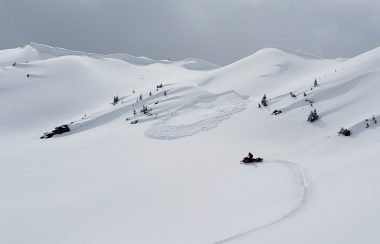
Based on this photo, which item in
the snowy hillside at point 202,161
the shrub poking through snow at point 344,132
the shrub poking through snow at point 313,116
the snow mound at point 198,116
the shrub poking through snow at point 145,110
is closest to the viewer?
the snowy hillside at point 202,161

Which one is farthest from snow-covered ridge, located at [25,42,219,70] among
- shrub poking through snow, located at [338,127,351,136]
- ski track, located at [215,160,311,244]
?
ski track, located at [215,160,311,244]

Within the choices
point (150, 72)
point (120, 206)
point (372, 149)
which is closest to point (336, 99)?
point (372, 149)

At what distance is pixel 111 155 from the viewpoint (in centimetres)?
2184

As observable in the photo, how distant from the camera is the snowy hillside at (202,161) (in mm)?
11727

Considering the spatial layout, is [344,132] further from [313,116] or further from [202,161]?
[202,161]

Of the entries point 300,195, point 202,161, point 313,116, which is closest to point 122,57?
point 313,116

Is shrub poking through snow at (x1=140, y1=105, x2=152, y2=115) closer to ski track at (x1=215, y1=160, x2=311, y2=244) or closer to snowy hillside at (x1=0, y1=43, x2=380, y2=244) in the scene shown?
snowy hillside at (x1=0, y1=43, x2=380, y2=244)

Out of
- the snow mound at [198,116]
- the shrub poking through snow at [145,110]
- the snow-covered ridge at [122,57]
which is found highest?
the snow-covered ridge at [122,57]

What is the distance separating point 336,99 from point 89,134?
15266 millimetres

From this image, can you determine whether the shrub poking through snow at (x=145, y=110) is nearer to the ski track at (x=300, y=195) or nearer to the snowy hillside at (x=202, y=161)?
the snowy hillside at (x=202, y=161)

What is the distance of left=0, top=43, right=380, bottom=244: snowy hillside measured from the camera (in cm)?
1173

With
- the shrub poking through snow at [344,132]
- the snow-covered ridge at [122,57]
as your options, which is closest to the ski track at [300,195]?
the shrub poking through snow at [344,132]

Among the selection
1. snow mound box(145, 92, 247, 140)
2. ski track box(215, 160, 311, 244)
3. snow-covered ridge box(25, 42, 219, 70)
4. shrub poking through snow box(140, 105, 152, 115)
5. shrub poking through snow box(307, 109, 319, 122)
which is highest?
snow-covered ridge box(25, 42, 219, 70)

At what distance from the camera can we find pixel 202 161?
19.5 meters
